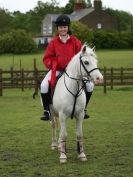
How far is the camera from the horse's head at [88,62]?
748 cm

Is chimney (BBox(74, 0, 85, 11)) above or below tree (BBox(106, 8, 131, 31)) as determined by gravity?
above

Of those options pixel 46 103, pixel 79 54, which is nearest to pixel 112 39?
pixel 46 103

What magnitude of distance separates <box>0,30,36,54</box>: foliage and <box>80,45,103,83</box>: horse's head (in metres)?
62.8

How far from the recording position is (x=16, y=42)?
233 feet

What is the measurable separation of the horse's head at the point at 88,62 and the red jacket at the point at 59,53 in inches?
23.7

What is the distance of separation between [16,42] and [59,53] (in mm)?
63363

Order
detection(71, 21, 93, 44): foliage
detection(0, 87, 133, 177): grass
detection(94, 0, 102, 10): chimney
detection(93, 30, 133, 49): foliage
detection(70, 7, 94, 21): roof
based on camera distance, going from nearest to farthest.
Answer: detection(0, 87, 133, 177): grass < detection(71, 21, 93, 44): foliage < detection(93, 30, 133, 49): foliage < detection(94, 0, 102, 10): chimney < detection(70, 7, 94, 21): roof

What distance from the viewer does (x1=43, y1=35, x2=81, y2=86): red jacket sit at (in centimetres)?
829

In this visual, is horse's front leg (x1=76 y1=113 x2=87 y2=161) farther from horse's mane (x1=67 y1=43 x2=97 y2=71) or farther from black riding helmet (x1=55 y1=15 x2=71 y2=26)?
black riding helmet (x1=55 y1=15 x2=71 y2=26)

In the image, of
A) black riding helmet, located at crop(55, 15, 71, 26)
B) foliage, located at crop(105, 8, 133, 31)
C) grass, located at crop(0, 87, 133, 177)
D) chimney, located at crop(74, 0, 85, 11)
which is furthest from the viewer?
foliage, located at crop(105, 8, 133, 31)

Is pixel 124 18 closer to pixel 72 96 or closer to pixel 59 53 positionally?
pixel 59 53

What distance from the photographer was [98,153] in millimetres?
8688

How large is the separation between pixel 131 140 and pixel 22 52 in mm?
64406

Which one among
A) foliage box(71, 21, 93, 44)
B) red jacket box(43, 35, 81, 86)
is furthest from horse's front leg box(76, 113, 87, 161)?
foliage box(71, 21, 93, 44)
